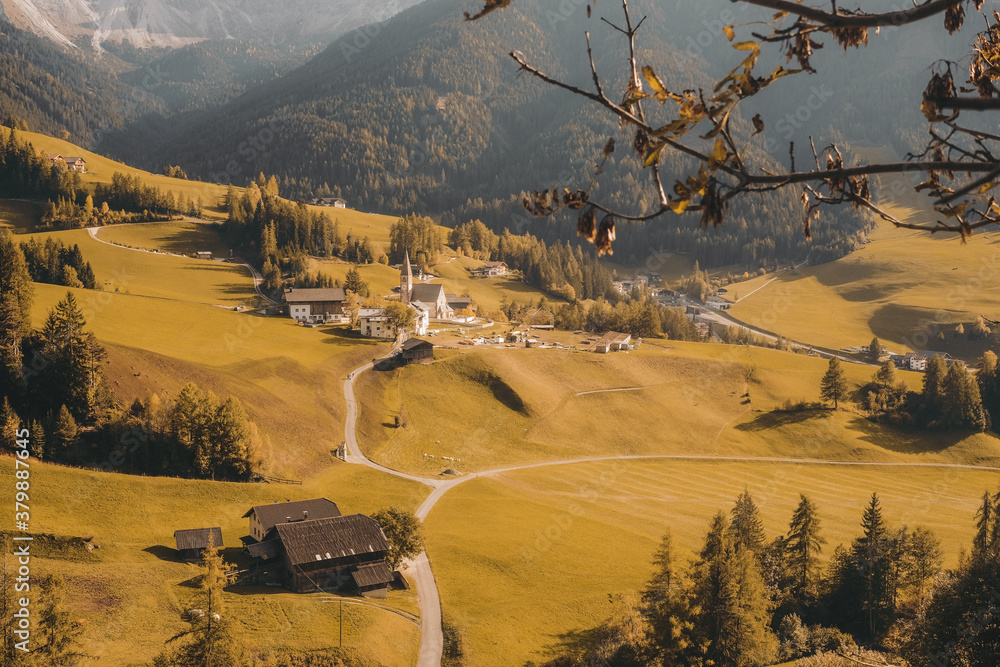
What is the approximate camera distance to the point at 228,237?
146 meters

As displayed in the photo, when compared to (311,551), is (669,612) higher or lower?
higher

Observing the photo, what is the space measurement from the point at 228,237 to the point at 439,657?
12960 cm

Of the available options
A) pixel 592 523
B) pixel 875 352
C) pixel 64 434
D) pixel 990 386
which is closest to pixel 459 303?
pixel 592 523

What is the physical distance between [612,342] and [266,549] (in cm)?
7914

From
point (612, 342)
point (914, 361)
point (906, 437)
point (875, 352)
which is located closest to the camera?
point (906, 437)

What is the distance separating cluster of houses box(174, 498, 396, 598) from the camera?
1732 inches

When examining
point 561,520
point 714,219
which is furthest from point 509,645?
point 714,219

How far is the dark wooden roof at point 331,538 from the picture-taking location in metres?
44.7

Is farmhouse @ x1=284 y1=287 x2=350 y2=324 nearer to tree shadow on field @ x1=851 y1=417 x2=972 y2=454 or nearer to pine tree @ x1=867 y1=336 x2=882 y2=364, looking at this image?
tree shadow on field @ x1=851 y1=417 x2=972 y2=454

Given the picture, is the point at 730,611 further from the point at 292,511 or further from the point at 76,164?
the point at 76,164

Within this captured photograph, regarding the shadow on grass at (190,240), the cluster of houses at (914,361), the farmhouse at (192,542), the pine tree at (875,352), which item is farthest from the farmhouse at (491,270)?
the farmhouse at (192,542)

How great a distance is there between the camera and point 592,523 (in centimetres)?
6019

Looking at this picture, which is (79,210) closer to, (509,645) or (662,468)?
(662,468)

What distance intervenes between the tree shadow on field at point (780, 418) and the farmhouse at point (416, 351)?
4647 centimetres
